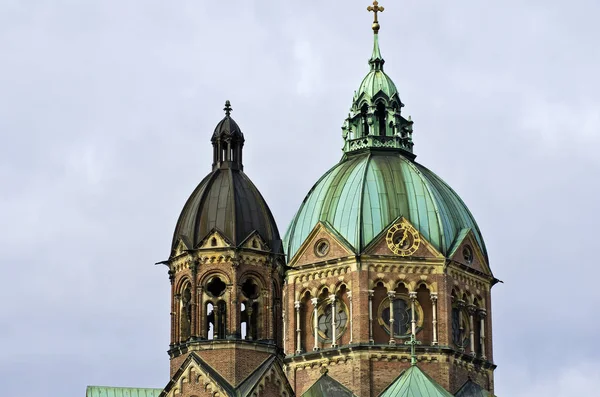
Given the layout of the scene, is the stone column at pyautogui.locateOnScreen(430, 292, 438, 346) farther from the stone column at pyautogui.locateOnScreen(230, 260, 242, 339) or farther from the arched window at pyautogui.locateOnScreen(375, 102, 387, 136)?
the stone column at pyautogui.locateOnScreen(230, 260, 242, 339)

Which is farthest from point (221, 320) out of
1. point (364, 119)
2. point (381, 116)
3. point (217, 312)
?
point (381, 116)

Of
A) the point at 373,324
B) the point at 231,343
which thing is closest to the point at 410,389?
the point at 373,324

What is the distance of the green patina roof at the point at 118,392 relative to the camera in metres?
94.8

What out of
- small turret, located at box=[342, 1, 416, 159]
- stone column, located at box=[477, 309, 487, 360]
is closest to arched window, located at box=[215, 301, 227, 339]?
stone column, located at box=[477, 309, 487, 360]

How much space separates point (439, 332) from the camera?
97625 mm

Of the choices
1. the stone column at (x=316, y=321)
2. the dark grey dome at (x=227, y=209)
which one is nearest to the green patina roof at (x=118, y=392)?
the stone column at (x=316, y=321)

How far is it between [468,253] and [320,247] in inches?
285

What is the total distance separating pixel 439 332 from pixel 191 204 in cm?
1802

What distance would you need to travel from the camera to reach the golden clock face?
322 ft

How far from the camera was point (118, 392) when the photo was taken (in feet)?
313

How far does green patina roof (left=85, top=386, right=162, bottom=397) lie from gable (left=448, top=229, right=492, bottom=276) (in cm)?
1577

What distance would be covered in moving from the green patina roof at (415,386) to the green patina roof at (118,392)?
1114 centimetres

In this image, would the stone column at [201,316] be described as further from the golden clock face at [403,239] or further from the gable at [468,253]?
the gable at [468,253]

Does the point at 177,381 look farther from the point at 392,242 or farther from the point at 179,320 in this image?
the point at 392,242
